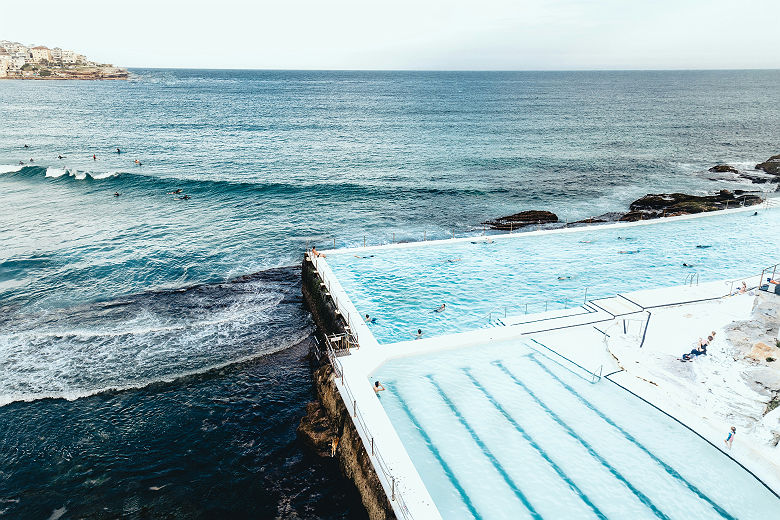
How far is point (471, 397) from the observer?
42.5 ft

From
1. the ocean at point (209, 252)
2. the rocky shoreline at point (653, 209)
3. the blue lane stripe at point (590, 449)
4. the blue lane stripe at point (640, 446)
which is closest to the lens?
the blue lane stripe at point (640, 446)

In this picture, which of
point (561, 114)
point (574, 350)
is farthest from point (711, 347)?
point (561, 114)

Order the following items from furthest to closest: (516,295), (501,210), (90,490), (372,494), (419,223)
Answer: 1. (501,210)
2. (419,223)
3. (516,295)
4. (90,490)
5. (372,494)

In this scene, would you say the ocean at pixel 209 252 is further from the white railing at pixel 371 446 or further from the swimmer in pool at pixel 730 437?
the swimmer in pool at pixel 730 437

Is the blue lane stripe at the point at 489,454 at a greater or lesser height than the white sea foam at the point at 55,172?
greater

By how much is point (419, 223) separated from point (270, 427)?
22050mm

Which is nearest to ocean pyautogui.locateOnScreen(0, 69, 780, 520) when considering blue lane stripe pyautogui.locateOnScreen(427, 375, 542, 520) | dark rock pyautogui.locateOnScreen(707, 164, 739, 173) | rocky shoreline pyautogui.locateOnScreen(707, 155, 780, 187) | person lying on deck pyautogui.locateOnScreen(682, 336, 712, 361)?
dark rock pyautogui.locateOnScreen(707, 164, 739, 173)

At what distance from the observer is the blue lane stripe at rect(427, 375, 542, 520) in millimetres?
9820

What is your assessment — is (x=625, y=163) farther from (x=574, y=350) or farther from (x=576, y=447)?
(x=576, y=447)

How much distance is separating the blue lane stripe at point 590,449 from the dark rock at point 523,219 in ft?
66.8

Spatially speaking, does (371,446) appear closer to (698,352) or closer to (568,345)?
(568,345)

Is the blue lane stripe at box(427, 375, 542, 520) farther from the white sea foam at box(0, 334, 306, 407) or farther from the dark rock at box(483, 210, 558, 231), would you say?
the dark rock at box(483, 210, 558, 231)

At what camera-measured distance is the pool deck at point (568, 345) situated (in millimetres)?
10156

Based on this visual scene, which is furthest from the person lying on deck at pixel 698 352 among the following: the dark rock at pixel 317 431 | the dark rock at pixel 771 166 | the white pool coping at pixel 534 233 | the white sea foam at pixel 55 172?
the white sea foam at pixel 55 172
